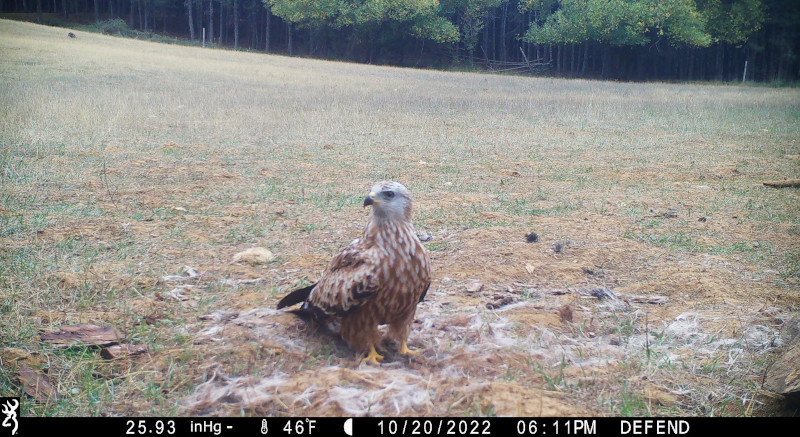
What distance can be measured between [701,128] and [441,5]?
40690mm

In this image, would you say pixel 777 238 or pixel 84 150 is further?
pixel 84 150

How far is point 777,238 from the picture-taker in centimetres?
621

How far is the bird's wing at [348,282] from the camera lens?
11.5ft

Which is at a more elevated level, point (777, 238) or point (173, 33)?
point (173, 33)

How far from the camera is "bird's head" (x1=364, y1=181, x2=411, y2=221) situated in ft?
11.8

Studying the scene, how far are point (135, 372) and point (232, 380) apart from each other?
587 mm

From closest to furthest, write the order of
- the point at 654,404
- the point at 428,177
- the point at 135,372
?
the point at 654,404, the point at 135,372, the point at 428,177

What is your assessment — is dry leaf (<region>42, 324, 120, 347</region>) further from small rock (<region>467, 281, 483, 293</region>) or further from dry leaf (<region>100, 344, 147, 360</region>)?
small rock (<region>467, 281, 483, 293</region>)

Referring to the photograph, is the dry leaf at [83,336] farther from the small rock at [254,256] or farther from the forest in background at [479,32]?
the forest in background at [479,32]

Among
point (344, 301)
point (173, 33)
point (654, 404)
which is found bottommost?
point (654, 404)

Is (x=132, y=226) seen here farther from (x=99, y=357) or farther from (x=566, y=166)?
(x=566, y=166)

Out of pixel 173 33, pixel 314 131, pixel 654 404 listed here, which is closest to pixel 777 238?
pixel 654 404

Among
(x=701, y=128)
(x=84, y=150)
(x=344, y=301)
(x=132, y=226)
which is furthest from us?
(x=701, y=128)

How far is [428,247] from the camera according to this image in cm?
578
